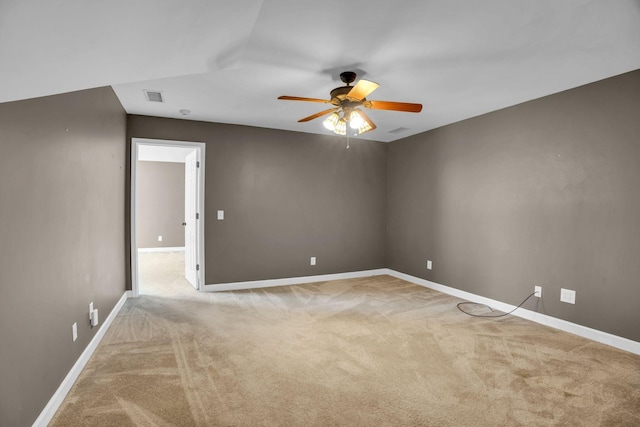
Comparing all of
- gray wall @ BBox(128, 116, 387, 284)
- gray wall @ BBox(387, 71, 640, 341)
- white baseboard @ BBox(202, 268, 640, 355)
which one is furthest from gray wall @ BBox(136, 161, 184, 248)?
gray wall @ BBox(387, 71, 640, 341)

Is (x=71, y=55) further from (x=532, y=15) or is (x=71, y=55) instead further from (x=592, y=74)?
(x=592, y=74)

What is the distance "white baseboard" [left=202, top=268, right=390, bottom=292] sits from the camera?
15.7 feet

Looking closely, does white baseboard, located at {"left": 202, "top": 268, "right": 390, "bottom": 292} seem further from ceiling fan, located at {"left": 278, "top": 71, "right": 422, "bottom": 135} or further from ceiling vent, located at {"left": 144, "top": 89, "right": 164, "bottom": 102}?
ceiling fan, located at {"left": 278, "top": 71, "right": 422, "bottom": 135}

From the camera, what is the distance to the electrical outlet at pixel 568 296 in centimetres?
334

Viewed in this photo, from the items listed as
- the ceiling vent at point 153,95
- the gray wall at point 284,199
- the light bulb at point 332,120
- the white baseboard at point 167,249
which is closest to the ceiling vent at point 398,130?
the gray wall at point 284,199

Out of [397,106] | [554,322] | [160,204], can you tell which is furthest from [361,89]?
[160,204]

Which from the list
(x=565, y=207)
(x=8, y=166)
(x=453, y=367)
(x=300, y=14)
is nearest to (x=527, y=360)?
(x=453, y=367)

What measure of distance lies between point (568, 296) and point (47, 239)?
4289 millimetres

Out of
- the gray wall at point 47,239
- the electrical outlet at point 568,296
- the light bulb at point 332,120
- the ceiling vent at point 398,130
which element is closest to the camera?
the gray wall at point 47,239

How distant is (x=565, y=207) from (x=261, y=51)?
322 cm

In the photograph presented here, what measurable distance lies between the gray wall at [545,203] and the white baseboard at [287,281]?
0.89 m

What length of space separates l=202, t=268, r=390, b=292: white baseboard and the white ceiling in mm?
2363

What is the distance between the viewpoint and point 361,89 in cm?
257

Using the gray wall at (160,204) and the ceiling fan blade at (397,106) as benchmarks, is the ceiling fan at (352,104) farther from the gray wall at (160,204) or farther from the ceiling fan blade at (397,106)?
the gray wall at (160,204)
